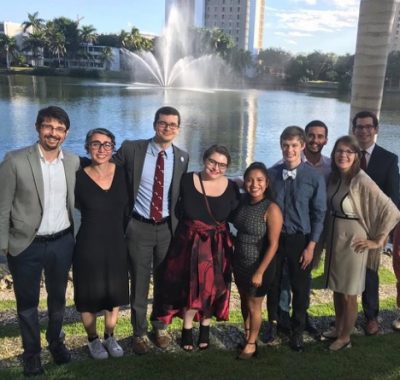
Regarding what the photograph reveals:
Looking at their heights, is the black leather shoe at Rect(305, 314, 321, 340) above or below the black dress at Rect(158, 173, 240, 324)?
below

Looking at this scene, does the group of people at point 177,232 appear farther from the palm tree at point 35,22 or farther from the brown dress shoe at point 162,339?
the palm tree at point 35,22

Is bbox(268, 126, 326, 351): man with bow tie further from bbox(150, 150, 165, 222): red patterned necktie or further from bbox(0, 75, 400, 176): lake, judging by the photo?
bbox(0, 75, 400, 176): lake

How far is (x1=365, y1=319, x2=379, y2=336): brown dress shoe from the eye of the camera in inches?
187

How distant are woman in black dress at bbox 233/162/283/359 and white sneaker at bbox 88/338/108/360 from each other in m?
1.44

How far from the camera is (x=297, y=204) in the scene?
4.04 m

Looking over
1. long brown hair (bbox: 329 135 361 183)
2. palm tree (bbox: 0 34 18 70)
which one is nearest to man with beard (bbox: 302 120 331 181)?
long brown hair (bbox: 329 135 361 183)

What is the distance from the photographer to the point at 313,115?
34.2m

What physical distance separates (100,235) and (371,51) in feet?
→ 20.7

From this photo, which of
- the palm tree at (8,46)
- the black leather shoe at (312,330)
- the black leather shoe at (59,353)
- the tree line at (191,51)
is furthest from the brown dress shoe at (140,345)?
the palm tree at (8,46)

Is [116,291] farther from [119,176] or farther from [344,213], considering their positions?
[344,213]

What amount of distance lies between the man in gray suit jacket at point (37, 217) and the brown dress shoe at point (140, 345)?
0.87 m

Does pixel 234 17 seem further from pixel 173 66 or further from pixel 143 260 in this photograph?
pixel 143 260

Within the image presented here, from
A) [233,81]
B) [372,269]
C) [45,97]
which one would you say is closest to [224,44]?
[233,81]

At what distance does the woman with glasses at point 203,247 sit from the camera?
402 centimetres
